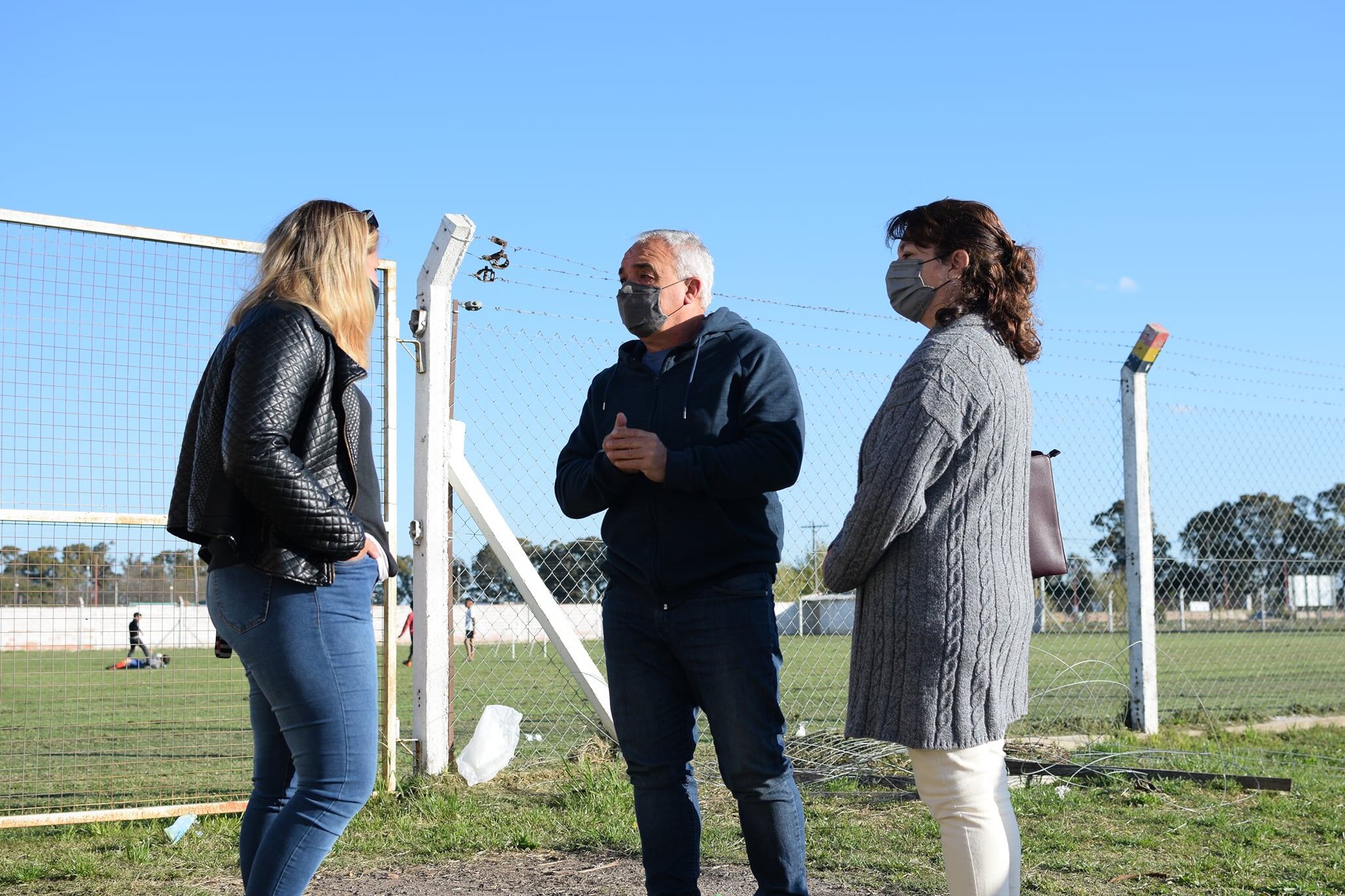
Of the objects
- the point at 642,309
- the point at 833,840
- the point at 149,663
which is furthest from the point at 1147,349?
the point at 149,663

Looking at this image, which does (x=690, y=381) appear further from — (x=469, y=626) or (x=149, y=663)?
(x=149, y=663)

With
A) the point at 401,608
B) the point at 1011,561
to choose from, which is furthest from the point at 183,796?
the point at 401,608

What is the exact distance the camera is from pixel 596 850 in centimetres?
426

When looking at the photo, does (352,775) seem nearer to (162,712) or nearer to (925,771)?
(925,771)

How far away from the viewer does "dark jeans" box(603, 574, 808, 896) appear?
9.56 feet

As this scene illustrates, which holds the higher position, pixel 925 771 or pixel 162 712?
pixel 925 771

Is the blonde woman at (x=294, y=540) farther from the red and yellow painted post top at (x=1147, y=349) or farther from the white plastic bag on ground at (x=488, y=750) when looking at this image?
the red and yellow painted post top at (x=1147, y=349)

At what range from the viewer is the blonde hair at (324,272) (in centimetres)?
258

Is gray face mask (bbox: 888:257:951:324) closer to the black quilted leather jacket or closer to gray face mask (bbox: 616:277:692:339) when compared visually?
gray face mask (bbox: 616:277:692:339)

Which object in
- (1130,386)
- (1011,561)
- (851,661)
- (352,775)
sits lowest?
(352,775)

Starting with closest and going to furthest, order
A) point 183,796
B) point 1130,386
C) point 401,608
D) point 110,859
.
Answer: point 110,859, point 183,796, point 1130,386, point 401,608

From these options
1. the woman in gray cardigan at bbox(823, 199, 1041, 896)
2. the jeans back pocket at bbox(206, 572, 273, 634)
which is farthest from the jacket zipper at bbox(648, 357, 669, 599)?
the jeans back pocket at bbox(206, 572, 273, 634)

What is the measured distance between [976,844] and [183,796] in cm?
377

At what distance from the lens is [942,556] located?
245cm
